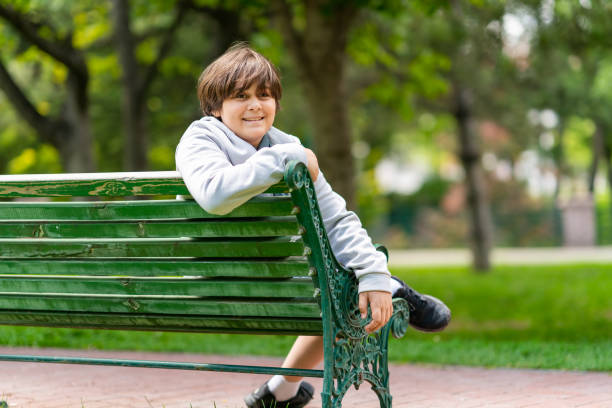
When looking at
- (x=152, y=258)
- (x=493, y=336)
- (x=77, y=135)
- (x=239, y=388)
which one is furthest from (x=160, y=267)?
(x=77, y=135)

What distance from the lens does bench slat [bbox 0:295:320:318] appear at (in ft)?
10.3

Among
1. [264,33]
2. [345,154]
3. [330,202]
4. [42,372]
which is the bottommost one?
[42,372]

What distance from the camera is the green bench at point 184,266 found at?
9.71ft

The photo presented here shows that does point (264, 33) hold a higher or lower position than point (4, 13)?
higher

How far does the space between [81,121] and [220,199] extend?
32.6 ft

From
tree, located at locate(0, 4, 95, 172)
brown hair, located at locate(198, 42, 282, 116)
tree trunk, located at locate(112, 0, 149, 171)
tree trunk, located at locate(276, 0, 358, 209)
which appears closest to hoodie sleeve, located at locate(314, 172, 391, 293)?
brown hair, located at locate(198, 42, 282, 116)

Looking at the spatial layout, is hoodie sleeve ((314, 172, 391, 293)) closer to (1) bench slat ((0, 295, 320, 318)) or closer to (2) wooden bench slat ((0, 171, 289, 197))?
(1) bench slat ((0, 295, 320, 318))

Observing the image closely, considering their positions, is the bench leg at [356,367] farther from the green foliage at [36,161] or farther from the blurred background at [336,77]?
the green foliage at [36,161]

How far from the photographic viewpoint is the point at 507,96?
21141 mm

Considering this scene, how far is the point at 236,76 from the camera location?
3277mm

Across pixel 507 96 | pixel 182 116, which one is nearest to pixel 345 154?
pixel 182 116

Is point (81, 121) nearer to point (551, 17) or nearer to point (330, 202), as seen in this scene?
point (551, 17)

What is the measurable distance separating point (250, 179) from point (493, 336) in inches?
251

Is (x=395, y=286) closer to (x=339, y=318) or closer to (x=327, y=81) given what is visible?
(x=339, y=318)
